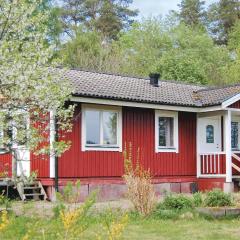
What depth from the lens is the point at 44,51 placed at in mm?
9797

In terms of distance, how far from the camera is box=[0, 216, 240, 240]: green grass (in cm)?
923

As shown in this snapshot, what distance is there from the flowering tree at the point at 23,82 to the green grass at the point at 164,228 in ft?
4.09

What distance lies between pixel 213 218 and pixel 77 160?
6.10 m

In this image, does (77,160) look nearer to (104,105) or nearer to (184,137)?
(104,105)

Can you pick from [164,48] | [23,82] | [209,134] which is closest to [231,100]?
[209,134]

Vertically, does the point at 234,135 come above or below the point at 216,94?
Answer: below

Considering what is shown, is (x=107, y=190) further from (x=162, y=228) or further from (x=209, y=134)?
(x=162, y=228)

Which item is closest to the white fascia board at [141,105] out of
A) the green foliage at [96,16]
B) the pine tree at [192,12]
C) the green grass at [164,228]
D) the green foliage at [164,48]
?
the green grass at [164,228]

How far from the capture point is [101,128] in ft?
60.3

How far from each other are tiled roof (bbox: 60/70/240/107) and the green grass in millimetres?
6106

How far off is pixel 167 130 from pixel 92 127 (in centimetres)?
339

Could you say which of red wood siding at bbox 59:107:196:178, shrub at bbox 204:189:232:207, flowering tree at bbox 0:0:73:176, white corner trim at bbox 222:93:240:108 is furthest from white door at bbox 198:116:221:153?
flowering tree at bbox 0:0:73:176

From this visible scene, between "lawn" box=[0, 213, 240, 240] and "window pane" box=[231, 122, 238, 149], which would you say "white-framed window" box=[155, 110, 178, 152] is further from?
"lawn" box=[0, 213, 240, 240]

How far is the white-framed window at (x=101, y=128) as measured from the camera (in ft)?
59.3
